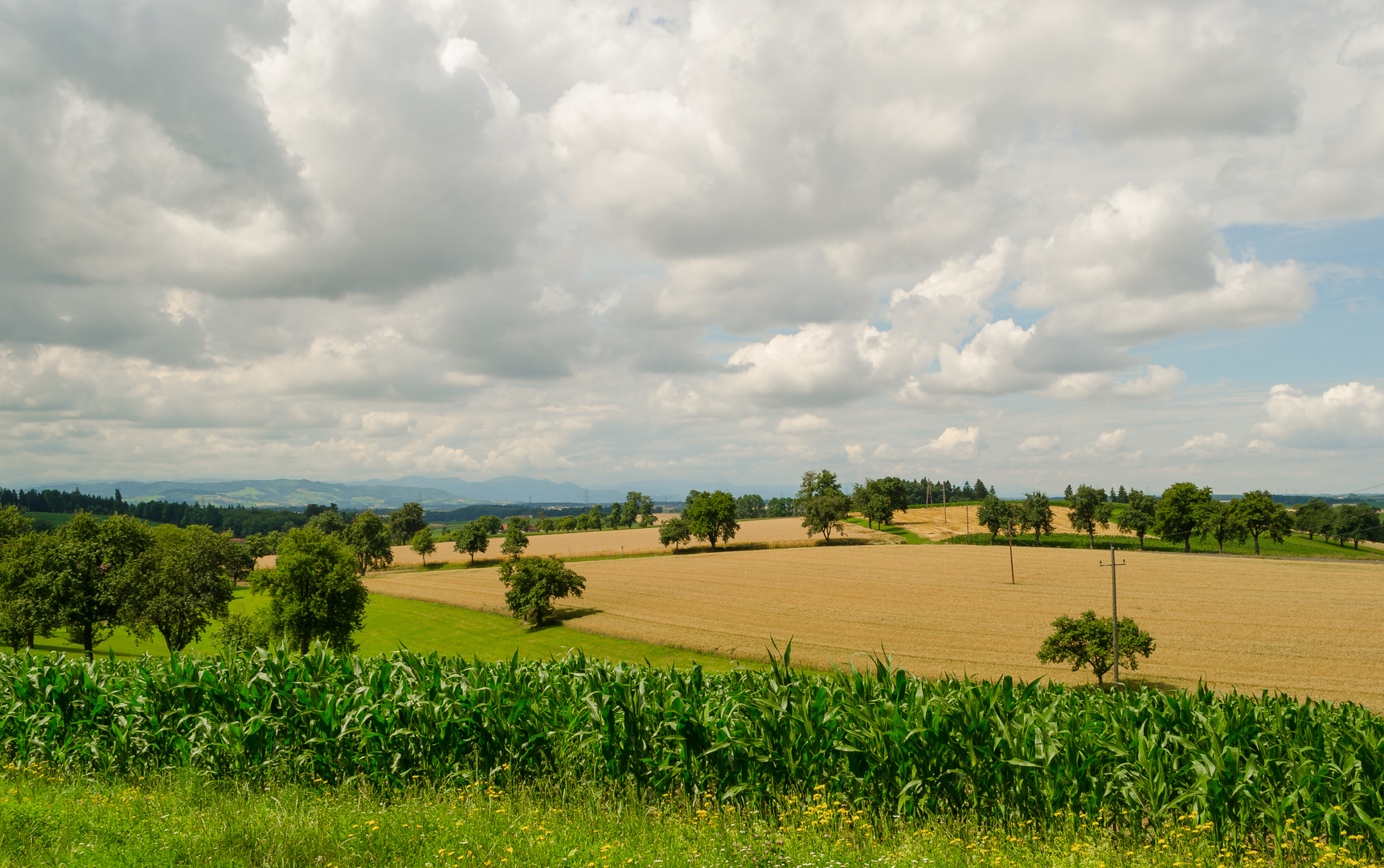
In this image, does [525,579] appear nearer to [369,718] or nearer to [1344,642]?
[369,718]

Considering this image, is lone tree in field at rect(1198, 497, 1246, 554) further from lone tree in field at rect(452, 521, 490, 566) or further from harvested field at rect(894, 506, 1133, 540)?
lone tree in field at rect(452, 521, 490, 566)

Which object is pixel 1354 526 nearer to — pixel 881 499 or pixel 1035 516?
pixel 1035 516

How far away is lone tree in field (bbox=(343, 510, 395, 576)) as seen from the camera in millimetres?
124188

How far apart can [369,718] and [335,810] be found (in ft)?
5.61

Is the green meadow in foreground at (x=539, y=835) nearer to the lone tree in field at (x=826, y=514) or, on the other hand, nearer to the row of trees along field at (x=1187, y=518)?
the row of trees along field at (x=1187, y=518)

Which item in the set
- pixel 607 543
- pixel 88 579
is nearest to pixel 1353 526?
Answer: pixel 607 543

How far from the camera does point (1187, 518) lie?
112 metres

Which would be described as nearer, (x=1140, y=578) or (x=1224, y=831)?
(x=1224, y=831)

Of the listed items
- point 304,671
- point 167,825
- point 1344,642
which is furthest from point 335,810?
point 1344,642

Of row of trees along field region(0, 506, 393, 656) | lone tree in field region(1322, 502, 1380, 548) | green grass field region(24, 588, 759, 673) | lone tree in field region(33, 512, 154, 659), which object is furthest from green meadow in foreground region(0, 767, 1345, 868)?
lone tree in field region(1322, 502, 1380, 548)

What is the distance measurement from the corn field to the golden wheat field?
3635 centimetres

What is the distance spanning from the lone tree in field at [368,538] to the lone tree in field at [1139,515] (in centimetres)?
14221

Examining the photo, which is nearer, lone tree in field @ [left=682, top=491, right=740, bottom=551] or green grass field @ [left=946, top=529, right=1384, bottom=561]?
green grass field @ [left=946, top=529, right=1384, bottom=561]

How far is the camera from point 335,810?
23.8ft
